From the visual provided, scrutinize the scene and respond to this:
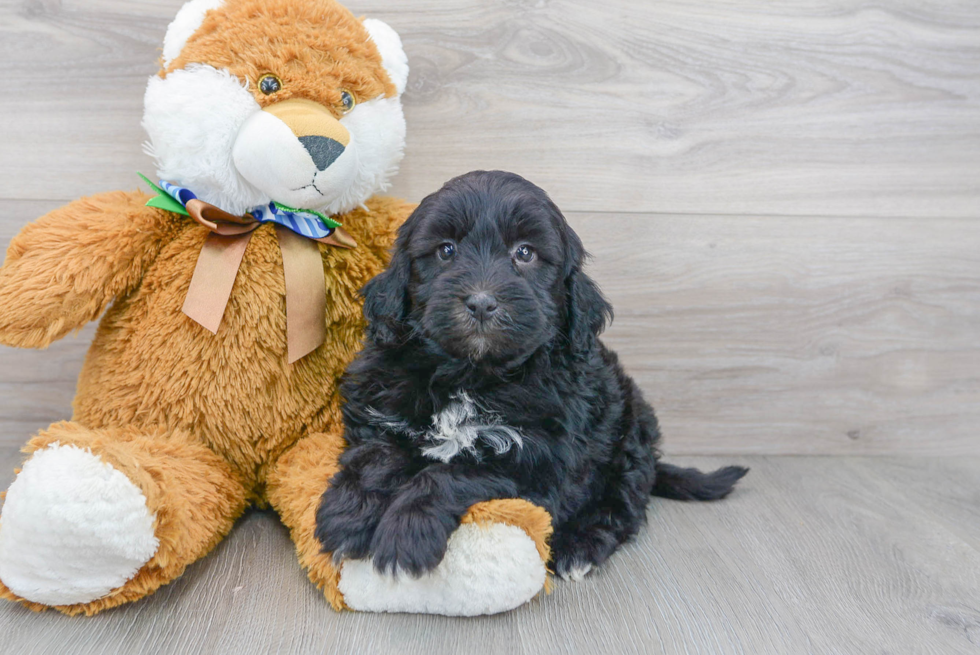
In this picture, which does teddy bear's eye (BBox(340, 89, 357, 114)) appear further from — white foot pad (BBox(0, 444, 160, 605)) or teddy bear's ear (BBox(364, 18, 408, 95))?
white foot pad (BBox(0, 444, 160, 605))

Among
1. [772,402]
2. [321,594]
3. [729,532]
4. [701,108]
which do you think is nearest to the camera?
[321,594]

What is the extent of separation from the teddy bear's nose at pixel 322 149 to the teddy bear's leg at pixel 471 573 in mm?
762

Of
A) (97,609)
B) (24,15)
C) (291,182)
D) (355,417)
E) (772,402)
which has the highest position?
(24,15)

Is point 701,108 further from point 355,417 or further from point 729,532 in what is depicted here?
point 355,417

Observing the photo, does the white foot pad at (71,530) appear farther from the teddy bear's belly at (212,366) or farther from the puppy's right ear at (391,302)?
the puppy's right ear at (391,302)

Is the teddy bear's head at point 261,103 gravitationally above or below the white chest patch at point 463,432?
above

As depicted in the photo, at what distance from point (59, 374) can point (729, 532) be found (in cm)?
192

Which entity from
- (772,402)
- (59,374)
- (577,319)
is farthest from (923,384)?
(59,374)

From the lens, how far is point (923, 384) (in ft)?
7.66

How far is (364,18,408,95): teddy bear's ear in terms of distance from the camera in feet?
5.60

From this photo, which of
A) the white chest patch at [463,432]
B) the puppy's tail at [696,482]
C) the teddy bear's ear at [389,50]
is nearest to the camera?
the white chest patch at [463,432]

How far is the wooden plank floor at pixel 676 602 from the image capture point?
1275 millimetres

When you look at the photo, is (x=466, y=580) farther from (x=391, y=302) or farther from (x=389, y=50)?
(x=389, y=50)

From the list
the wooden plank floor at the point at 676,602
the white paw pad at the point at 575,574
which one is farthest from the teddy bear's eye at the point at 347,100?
the white paw pad at the point at 575,574
